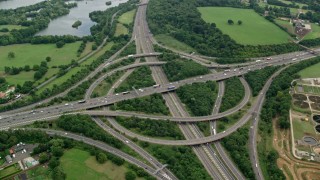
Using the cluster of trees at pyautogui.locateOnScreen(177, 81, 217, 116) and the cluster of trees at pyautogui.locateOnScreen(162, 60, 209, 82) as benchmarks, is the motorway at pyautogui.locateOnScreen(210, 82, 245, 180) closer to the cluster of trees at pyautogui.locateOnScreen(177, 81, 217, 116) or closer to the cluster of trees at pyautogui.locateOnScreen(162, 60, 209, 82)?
the cluster of trees at pyautogui.locateOnScreen(177, 81, 217, 116)

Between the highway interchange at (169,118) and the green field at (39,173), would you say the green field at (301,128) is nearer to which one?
the highway interchange at (169,118)

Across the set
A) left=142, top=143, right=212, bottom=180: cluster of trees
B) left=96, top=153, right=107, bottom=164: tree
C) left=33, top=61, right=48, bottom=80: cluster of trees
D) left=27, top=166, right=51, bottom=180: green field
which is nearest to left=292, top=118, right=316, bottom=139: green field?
left=142, top=143, right=212, bottom=180: cluster of trees

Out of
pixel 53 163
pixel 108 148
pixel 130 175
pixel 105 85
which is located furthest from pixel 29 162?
pixel 105 85

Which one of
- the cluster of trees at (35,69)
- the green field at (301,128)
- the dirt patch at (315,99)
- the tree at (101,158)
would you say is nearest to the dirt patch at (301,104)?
the dirt patch at (315,99)

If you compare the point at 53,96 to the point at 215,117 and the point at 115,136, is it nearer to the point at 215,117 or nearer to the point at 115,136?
the point at 115,136

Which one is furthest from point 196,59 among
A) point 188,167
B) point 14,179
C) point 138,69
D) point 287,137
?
point 14,179

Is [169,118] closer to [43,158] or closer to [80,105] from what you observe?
[80,105]
